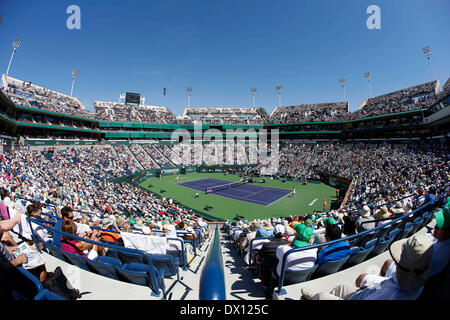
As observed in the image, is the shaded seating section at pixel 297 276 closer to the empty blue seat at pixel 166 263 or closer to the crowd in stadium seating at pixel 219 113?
the empty blue seat at pixel 166 263

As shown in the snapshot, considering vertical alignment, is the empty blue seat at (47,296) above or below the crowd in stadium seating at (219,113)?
below

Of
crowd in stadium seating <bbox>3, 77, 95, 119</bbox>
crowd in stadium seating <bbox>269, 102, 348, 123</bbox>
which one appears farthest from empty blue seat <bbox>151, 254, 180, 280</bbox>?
crowd in stadium seating <bbox>269, 102, 348, 123</bbox>

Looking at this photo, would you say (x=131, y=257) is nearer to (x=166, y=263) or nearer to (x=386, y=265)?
(x=166, y=263)

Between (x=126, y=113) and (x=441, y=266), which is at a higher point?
(x=126, y=113)

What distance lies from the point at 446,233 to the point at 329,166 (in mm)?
42380

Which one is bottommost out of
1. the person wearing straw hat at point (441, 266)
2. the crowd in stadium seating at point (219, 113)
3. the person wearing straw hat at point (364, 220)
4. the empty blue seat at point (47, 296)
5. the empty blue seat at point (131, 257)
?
the person wearing straw hat at point (364, 220)

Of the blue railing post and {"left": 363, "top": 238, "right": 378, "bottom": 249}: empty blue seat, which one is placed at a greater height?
the blue railing post

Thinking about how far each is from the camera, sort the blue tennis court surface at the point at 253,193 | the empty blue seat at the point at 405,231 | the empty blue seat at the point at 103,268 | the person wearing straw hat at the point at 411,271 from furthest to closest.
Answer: the blue tennis court surface at the point at 253,193 < the empty blue seat at the point at 405,231 < the empty blue seat at the point at 103,268 < the person wearing straw hat at the point at 411,271

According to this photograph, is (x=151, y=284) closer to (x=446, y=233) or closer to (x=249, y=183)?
(x=446, y=233)

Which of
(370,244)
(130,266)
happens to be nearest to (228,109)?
(370,244)

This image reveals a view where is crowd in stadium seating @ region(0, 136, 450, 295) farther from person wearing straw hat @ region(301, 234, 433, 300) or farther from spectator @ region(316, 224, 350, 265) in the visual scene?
person wearing straw hat @ region(301, 234, 433, 300)

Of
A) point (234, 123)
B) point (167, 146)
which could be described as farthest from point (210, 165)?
point (234, 123)

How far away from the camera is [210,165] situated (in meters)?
55.3

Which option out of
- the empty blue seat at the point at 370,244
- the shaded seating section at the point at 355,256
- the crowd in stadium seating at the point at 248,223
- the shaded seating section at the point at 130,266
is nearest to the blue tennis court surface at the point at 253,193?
the crowd in stadium seating at the point at 248,223
